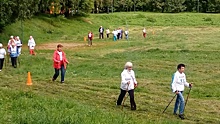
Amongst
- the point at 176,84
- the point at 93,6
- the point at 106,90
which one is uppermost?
the point at 93,6

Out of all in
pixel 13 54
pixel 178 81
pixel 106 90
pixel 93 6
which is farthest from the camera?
pixel 93 6

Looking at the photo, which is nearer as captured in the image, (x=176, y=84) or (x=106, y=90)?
(x=176, y=84)

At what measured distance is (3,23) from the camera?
148 ft

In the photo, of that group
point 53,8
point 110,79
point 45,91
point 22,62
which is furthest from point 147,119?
point 53,8

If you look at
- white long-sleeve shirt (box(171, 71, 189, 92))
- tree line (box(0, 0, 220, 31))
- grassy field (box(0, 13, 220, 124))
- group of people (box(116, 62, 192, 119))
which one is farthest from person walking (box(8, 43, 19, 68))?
tree line (box(0, 0, 220, 31))

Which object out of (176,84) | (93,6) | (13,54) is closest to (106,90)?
(176,84)

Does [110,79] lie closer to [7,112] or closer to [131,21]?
[7,112]

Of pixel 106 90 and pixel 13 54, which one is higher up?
pixel 13 54

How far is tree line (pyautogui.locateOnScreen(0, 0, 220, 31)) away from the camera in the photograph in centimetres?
4485

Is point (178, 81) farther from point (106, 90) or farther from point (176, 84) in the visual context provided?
point (106, 90)

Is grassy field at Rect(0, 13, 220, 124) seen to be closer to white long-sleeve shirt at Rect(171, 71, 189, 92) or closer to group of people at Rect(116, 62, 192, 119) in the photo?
group of people at Rect(116, 62, 192, 119)

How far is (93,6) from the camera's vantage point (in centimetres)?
8462

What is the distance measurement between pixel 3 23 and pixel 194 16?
59.1m

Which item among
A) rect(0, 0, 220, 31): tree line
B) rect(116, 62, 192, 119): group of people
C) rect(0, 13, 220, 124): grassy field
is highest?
rect(0, 0, 220, 31): tree line
